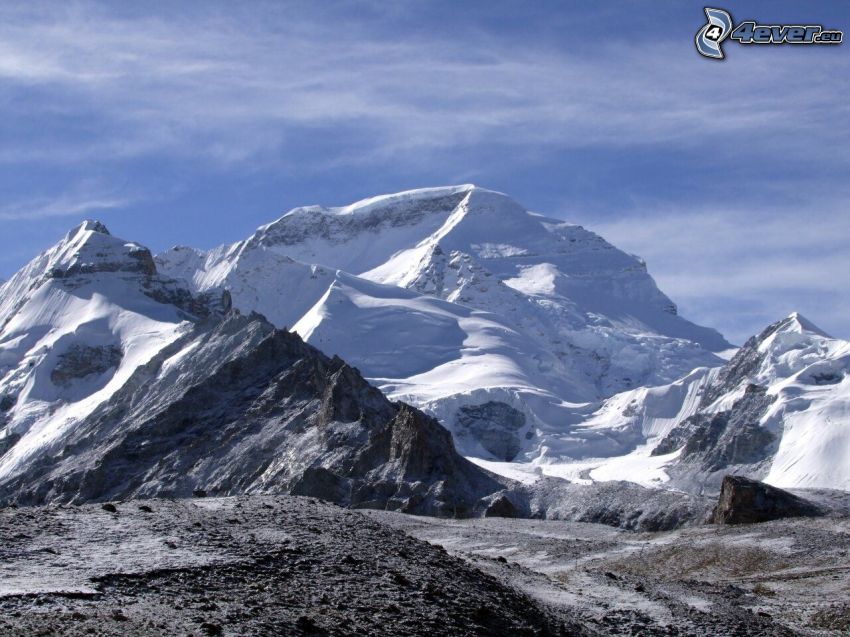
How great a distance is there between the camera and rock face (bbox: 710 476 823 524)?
307 ft

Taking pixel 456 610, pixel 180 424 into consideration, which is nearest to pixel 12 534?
pixel 456 610

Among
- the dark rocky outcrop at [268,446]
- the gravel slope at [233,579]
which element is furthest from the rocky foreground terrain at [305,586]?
the dark rocky outcrop at [268,446]

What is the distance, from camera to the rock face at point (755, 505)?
93.6m

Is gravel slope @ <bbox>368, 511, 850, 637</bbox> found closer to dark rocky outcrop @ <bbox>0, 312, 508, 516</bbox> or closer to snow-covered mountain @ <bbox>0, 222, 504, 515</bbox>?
Result: dark rocky outcrop @ <bbox>0, 312, 508, 516</bbox>

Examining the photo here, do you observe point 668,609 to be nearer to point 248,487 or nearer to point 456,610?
point 456,610

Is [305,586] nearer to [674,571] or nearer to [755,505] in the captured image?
[674,571]

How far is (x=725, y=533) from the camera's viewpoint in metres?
72.6

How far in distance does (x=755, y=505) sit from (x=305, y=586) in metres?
59.6

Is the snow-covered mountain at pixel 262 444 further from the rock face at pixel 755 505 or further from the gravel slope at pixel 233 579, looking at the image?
the gravel slope at pixel 233 579

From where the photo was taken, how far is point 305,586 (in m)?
39.2

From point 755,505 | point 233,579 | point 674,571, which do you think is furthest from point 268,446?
point 233,579

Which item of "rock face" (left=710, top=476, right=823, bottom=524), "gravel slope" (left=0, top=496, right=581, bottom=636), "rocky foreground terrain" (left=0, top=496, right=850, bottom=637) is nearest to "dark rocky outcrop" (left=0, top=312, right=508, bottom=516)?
"rock face" (left=710, top=476, right=823, bottom=524)

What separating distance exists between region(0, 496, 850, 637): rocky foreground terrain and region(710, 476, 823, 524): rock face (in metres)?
34.0

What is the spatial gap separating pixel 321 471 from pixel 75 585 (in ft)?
271
